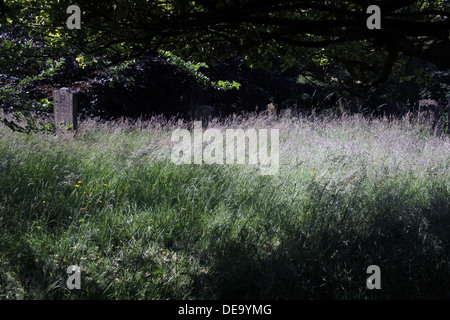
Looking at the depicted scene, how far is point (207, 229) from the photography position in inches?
138

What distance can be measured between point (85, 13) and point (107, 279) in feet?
7.44

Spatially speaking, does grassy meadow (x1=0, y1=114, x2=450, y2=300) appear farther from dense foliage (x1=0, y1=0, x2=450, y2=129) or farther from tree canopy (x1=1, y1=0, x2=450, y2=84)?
tree canopy (x1=1, y1=0, x2=450, y2=84)

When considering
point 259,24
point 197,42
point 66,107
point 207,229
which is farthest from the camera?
point 66,107

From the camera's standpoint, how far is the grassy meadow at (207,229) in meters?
2.87

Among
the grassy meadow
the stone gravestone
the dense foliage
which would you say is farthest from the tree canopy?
the stone gravestone

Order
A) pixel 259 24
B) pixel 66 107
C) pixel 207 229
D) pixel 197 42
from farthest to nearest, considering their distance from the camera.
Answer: pixel 66 107
pixel 197 42
pixel 207 229
pixel 259 24

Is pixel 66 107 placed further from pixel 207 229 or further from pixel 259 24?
pixel 259 24

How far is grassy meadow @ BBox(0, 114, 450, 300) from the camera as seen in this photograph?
2869 millimetres

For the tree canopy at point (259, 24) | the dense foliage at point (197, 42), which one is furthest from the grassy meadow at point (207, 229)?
the tree canopy at point (259, 24)

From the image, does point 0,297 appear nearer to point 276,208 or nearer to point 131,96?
point 276,208

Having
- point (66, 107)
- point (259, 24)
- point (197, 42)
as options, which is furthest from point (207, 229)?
point (66, 107)

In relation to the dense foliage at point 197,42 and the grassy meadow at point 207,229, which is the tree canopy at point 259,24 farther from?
the grassy meadow at point 207,229

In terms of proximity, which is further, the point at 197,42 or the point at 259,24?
the point at 197,42

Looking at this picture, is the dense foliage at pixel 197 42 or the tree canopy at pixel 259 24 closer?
the tree canopy at pixel 259 24
